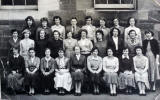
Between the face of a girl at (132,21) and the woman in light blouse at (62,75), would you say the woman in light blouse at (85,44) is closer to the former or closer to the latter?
the woman in light blouse at (62,75)

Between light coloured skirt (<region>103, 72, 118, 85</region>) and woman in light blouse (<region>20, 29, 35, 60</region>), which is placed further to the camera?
woman in light blouse (<region>20, 29, 35, 60</region>)

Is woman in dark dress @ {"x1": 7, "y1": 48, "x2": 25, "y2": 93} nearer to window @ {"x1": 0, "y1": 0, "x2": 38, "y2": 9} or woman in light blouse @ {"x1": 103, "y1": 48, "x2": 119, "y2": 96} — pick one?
window @ {"x1": 0, "y1": 0, "x2": 38, "y2": 9}

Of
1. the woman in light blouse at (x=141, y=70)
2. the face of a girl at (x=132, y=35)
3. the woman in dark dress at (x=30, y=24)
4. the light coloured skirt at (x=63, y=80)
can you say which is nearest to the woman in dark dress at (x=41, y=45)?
the woman in dark dress at (x=30, y=24)

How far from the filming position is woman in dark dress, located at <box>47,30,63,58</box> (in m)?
8.81

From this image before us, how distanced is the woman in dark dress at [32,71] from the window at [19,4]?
78cm

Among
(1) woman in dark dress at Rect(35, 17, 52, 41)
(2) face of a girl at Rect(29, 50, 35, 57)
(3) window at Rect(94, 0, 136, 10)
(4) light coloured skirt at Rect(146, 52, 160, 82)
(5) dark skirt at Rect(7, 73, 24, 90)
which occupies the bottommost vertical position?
(5) dark skirt at Rect(7, 73, 24, 90)

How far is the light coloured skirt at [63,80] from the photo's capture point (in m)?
8.76

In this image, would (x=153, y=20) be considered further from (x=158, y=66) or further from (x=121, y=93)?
(x=121, y=93)

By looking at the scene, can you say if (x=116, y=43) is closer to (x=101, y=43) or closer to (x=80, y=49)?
(x=101, y=43)

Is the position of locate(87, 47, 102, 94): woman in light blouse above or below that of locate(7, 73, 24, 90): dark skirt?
above

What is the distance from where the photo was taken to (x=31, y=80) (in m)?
8.78

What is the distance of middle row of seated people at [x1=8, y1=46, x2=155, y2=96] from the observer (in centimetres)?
877

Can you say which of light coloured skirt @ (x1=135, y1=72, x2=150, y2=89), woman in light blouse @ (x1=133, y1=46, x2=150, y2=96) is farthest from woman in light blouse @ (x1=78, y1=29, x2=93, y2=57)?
light coloured skirt @ (x1=135, y1=72, x2=150, y2=89)

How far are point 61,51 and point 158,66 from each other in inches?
69.4
